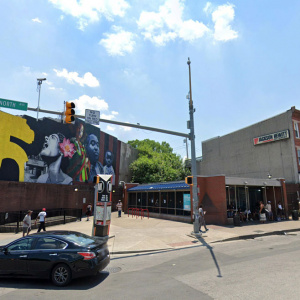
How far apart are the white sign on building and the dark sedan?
18.7ft

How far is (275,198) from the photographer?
23984mm

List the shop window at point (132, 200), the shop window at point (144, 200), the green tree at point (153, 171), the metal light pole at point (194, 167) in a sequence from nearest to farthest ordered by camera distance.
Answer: the metal light pole at point (194, 167)
the shop window at point (144, 200)
the shop window at point (132, 200)
the green tree at point (153, 171)

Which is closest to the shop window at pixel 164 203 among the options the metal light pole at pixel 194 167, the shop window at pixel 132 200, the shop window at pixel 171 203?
the shop window at pixel 171 203

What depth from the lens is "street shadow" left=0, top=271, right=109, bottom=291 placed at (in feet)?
21.7

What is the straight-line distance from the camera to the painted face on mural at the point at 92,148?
105 ft

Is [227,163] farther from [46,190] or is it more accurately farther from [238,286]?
[238,286]

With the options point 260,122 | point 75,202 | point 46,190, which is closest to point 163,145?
point 260,122

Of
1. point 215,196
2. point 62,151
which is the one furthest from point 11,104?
point 62,151

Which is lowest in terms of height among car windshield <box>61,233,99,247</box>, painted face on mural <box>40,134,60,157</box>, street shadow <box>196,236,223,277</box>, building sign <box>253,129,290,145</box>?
street shadow <box>196,236,223,277</box>

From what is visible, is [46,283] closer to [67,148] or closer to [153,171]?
[67,148]

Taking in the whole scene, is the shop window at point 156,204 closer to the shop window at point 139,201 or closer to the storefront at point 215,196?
the storefront at point 215,196

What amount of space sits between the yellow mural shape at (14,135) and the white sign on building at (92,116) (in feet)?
43.6

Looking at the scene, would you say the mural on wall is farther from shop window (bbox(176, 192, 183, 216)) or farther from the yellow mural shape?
shop window (bbox(176, 192, 183, 216))

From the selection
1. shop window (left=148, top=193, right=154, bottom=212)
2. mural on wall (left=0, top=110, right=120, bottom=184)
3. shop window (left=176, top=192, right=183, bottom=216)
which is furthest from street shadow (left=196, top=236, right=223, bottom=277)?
mural on wall (left=0, top=110, right=120, bottom=184)
